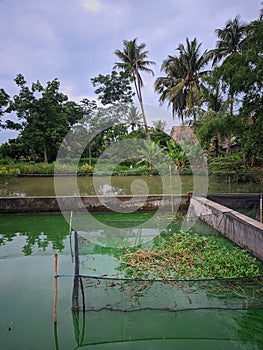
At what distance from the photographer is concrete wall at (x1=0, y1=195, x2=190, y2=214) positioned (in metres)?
7.11

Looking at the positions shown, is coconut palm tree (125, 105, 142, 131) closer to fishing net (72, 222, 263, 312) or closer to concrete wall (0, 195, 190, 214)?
concrete wall (0, 195, 190, 214)

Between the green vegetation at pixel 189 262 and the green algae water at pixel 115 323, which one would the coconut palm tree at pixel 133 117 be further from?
the green algae water at pixel 115 323

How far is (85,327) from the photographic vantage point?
2.63m

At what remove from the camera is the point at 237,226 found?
4.71 meters

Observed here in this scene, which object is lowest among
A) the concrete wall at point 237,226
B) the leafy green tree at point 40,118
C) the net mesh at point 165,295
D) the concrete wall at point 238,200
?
the net mesh at point 165,295

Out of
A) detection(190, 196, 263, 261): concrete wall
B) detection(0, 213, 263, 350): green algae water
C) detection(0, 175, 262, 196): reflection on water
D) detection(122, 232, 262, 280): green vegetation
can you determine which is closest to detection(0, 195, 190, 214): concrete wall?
detection(190, 196, 263, 261): concrete wall

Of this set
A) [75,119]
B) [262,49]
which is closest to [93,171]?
[75,119]

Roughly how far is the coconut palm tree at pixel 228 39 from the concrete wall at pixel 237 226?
1314cm

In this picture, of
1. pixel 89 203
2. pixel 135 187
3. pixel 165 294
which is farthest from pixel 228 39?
pixel 165 294

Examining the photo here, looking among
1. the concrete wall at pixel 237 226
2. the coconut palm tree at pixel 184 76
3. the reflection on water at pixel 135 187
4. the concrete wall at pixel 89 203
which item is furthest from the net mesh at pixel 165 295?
the coconut palm tree at pixel 184 76

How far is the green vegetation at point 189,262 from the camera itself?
361 cm

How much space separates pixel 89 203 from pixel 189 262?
3.82 metres

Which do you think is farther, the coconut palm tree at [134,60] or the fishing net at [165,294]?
the coconut palm tree at [134,60]

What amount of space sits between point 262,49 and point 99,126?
45.6ft
